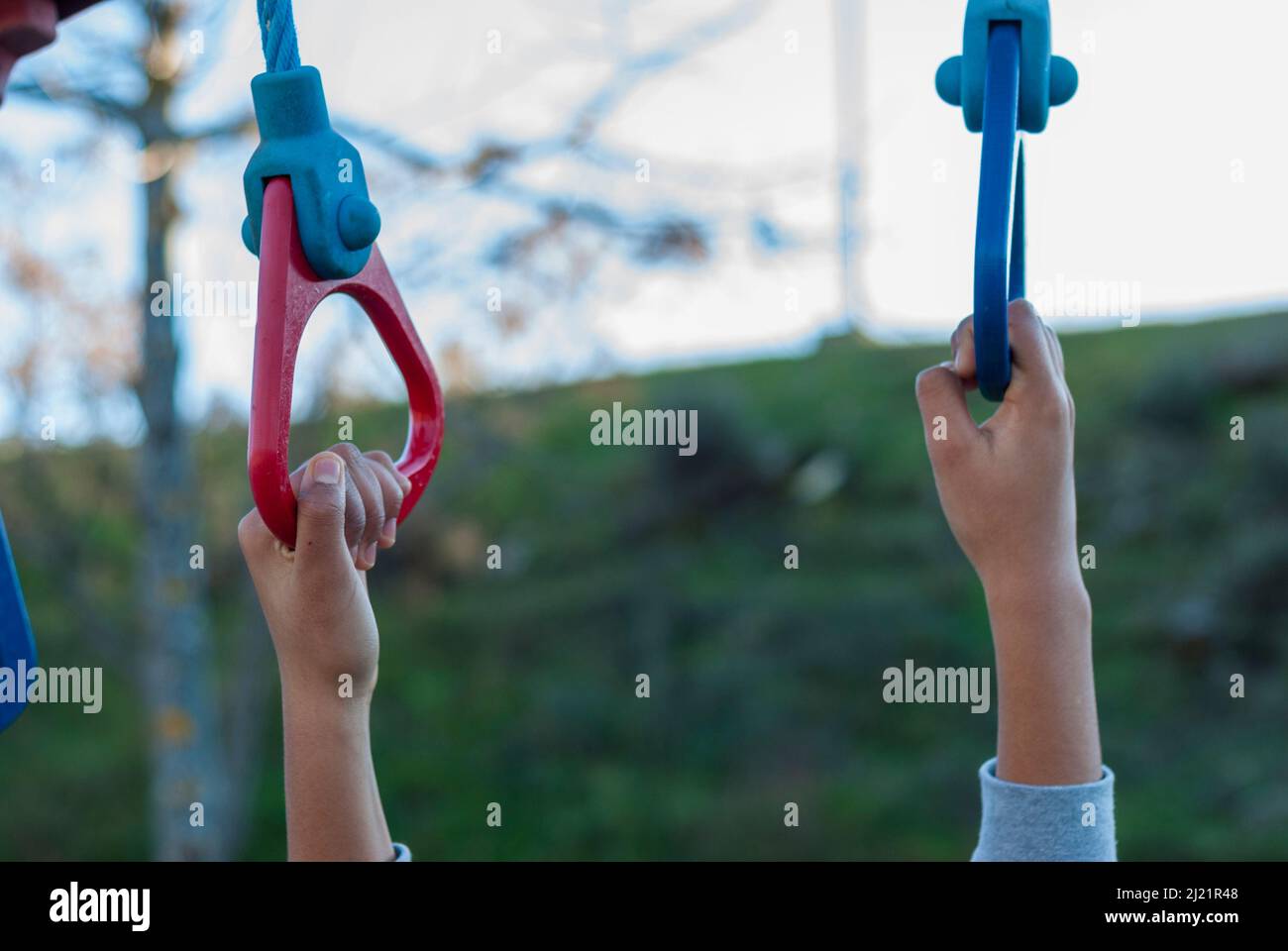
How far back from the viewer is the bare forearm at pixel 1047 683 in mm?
814

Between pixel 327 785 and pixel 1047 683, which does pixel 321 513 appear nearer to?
pixel 327 785

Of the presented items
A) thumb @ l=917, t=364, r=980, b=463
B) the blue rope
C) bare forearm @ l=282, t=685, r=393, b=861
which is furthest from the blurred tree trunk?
thumb @ l=917, t=364, r=980, b=463

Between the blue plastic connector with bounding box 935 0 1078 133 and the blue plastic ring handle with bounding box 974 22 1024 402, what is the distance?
0.01 metres

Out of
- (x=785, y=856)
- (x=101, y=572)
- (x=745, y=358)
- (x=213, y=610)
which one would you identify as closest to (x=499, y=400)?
(x=785, y=856)

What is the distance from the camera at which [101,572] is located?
5520 mm


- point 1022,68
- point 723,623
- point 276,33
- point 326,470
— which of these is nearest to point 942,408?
point 1022,68

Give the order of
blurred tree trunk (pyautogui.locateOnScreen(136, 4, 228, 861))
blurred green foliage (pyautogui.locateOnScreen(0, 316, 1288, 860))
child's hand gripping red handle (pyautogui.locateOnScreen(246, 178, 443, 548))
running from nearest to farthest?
child's hand gripping red handle (pyautogui.locateOnScreen(246, 178, 443, 548)) → blurred tree trunk (pyautogui.locateOnScreen(136, 4, 228, 861)) → blurred green foliage (pyautogui.locateOnScreen(0, 316, 1288, 860))

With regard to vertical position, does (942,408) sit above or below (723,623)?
below


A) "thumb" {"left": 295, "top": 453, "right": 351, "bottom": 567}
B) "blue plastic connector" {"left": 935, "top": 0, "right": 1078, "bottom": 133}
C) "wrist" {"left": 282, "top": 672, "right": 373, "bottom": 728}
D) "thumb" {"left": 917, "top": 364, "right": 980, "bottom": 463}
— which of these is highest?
"blue plastic connector" {"left": 935, "top": 0, "right": 1078, "bottom": 133}

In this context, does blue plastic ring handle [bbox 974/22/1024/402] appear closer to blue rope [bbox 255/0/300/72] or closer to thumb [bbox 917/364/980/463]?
thumb [bbox 917/364/980/463]

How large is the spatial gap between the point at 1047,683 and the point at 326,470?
0.47 metres

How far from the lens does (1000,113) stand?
84cm

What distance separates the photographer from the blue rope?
86 centimetres
